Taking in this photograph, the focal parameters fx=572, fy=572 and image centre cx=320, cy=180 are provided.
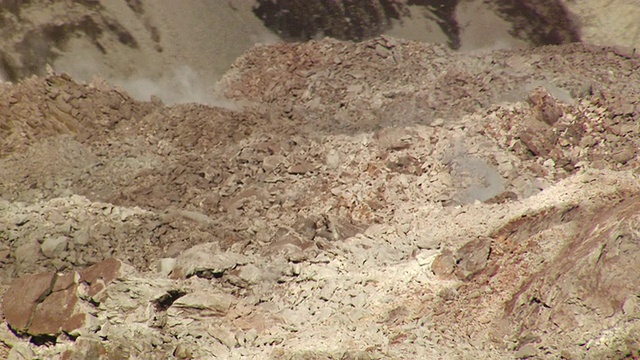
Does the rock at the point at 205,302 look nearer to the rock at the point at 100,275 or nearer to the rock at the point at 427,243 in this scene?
the rock at the point at 100,275

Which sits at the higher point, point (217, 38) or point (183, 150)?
point (217, 38)

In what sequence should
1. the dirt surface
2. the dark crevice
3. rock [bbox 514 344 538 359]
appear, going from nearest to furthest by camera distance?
rock [bbox 514 344 538 359], the dirt surface, the dark crevice

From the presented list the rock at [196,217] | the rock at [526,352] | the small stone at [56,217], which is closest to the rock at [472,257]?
the rock at [526,352]

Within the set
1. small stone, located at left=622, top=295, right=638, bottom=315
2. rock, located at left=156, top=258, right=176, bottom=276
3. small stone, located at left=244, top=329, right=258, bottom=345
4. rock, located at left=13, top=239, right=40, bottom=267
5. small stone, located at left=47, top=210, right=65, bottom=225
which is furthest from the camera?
small stone, located at left=47, top=210, right=65, bottom=225

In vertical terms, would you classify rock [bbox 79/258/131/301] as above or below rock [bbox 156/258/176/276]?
above

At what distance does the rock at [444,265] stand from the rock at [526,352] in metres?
0.87

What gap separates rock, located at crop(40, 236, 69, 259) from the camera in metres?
5.25

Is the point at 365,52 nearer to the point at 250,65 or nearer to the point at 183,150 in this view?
the point at 250,65

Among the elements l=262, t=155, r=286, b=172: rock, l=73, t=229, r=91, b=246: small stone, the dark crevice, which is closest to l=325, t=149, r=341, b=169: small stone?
l=262, t=155, r=286, b=172: rock

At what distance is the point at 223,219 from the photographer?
5.68 metres

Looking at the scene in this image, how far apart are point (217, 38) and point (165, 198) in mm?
3342

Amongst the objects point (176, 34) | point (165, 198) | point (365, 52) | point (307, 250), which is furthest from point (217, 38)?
point (307, 250)

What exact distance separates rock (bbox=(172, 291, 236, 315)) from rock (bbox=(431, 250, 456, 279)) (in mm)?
1686

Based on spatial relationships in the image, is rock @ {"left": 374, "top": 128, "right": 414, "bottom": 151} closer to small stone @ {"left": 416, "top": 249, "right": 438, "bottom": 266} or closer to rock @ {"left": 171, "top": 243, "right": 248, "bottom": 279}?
small stone @ {"left": 416, "top": 249, "right": 438, "bottom": 266}
